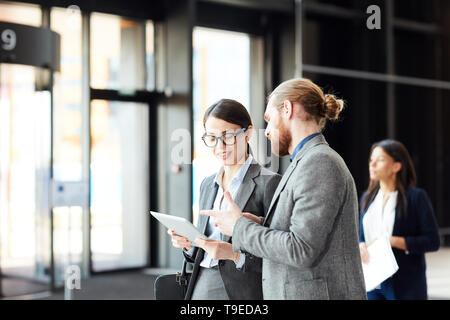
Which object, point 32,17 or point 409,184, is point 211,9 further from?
point 409,184

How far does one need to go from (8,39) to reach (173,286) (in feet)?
13.9

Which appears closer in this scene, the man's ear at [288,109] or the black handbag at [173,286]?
the man's ear at [288,109]

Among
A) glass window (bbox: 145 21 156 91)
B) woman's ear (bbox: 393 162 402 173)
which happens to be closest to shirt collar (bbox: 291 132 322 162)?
woman's ear (bbox: 393 162 402 173)

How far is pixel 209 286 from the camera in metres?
2.18

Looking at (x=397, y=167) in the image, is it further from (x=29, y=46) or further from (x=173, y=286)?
(x=29, y=46)

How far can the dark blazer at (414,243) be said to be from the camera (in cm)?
350

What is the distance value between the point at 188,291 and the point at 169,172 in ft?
18.5

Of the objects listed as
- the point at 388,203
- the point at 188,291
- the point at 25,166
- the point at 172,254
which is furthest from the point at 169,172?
the point at 188,291

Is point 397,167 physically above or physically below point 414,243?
above

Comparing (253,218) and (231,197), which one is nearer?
(253,218)

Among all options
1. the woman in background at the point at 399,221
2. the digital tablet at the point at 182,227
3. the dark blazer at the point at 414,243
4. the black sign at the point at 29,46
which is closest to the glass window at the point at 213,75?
the black sign at the point at 29,46

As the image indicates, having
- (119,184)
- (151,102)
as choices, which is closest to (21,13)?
(151,102)

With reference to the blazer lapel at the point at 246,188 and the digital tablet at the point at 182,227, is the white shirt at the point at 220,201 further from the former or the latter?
the digital tablet at the point at 182,227

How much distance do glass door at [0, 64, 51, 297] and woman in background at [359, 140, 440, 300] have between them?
360cm
